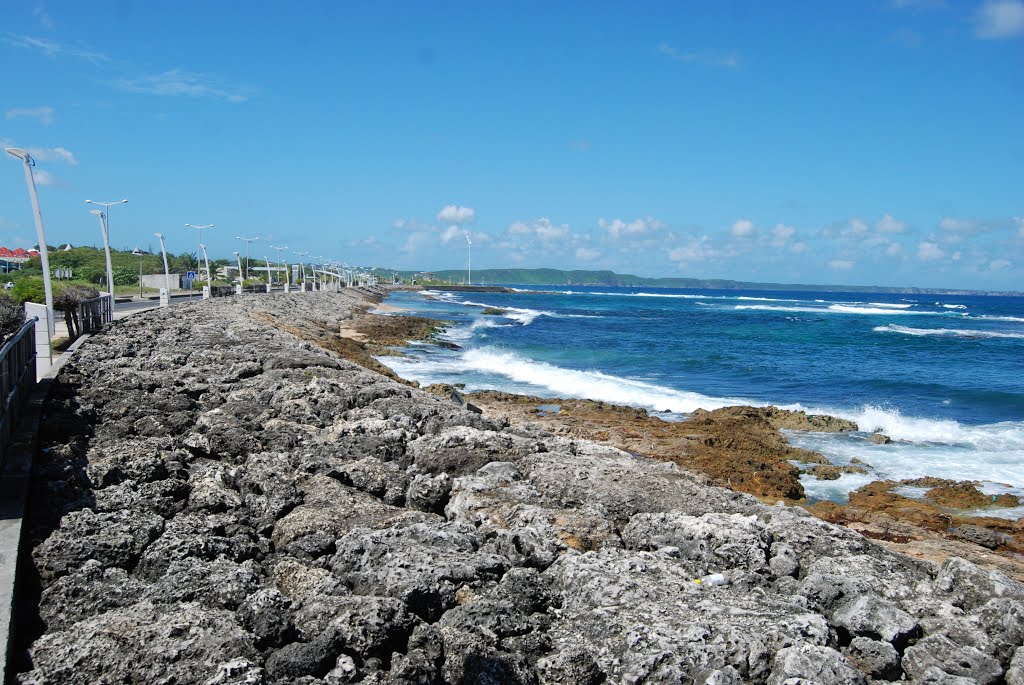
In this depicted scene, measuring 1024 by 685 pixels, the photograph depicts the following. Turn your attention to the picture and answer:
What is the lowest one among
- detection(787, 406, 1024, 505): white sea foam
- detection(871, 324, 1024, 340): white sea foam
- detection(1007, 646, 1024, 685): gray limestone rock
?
detection(871, 324, 1024, 340): white sea foam

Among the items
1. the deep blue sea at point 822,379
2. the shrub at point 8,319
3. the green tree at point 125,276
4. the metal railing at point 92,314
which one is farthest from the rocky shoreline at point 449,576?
the green tree at point 125,276

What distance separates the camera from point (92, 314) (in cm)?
1875

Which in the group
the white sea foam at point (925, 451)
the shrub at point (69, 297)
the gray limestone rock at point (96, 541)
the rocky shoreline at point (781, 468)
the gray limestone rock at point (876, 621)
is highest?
the shrub at point (69, 297)

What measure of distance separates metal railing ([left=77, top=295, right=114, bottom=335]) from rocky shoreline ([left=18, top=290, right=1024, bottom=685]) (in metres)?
11.6

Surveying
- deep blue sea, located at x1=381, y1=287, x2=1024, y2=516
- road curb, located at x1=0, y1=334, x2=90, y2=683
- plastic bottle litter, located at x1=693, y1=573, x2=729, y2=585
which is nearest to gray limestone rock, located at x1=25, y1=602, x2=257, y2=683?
road curb, located at x1=0, y1=334, x2=90, y2=683

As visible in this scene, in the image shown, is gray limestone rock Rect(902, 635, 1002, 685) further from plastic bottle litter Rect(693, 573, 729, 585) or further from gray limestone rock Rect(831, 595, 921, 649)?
plastic bottle litter Rect(693, 573, 729, 585)

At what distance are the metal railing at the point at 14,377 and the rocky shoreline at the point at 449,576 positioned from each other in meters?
0.43

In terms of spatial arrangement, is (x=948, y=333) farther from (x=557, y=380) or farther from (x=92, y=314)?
(x=92, y=314)

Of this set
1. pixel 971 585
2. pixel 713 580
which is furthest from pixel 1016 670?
pixel 713 580

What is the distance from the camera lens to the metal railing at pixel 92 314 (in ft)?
58.6

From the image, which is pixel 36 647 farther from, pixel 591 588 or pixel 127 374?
pixel 127 374

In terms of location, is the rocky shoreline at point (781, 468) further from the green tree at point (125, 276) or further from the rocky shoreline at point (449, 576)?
the green tree at point (125, 276)

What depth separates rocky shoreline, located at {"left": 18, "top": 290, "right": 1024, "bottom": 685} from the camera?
385 cm

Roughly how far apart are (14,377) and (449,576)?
6045 mm
